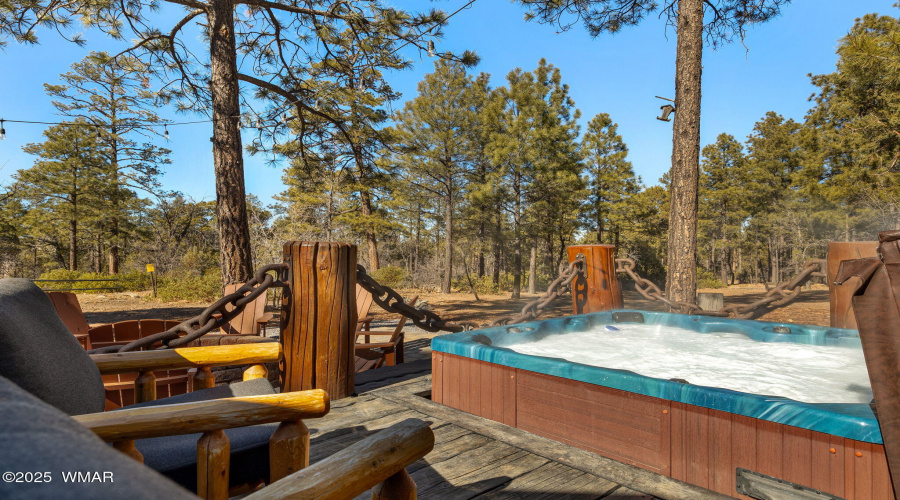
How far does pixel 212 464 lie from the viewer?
4.18 ft

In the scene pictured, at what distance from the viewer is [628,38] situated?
26.2 ft

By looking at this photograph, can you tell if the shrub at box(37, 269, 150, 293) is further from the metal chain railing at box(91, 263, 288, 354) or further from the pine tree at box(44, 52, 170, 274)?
the metal chain railing at box(91, 263, 288, 354)

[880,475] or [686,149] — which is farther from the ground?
[686,149]

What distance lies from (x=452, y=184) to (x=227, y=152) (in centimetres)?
1336

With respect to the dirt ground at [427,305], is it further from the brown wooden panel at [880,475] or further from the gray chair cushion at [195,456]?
the brown wooden panel at [880,475]

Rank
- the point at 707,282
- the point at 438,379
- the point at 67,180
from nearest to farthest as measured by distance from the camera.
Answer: the point at 438,379, the point at 67,180, the point at 707,282

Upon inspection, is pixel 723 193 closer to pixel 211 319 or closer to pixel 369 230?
pixel 369 230

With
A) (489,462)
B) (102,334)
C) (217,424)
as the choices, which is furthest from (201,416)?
(102,334)

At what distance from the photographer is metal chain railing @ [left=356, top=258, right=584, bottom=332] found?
313cm

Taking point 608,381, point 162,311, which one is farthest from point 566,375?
point 162,311

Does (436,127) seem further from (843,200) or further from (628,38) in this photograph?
(843,200)

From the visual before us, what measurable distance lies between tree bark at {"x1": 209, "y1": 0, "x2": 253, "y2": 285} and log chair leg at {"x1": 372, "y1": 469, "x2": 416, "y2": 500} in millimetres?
5115

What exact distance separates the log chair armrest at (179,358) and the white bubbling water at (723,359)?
2.09 metres

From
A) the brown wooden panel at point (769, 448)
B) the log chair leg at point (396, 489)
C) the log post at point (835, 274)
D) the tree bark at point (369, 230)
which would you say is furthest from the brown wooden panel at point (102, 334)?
the tree bark at point (369, 230)
